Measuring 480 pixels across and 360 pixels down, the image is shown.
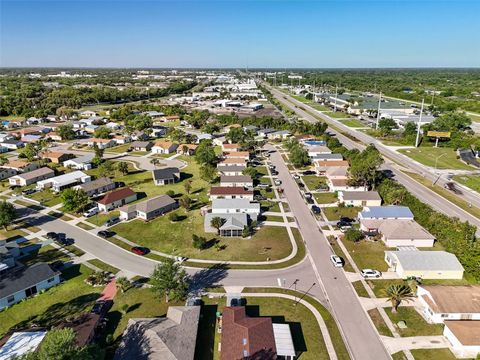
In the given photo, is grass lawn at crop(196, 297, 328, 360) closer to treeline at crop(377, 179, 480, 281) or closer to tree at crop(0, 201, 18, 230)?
treeline at crop(377, 179, 480, 281)

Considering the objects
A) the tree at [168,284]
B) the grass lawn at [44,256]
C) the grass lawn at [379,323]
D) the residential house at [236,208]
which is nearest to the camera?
the grass lawn at [379,323]

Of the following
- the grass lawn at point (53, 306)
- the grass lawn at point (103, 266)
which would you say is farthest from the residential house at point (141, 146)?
the grass lawn at point (53, 306)

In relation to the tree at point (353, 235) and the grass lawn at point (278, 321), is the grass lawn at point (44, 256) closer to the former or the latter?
the grass lawn at point (278, 321)

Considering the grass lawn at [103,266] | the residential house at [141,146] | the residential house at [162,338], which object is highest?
the residential house at [141,146]

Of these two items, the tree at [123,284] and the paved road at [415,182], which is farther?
the paved road at [415,182]

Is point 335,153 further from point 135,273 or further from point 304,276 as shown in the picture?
point 135,273

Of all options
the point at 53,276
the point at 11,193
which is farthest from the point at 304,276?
the point at 11,193
